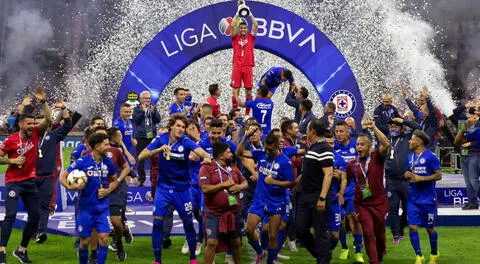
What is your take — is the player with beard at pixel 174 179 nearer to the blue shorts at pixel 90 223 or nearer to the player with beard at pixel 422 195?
the blue shorts at pixel 90 223

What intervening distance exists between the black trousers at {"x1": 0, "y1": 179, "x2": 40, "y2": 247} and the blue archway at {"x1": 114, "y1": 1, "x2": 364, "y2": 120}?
6674 millimetres

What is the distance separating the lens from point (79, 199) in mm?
10469

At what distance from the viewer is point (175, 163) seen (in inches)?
453

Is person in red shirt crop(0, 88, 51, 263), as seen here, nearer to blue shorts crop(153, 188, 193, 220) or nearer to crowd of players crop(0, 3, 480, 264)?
crowd of players crop(0, 3, 480, 264)

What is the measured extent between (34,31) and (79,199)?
148 ft

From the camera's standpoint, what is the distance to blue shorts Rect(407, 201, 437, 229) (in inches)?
464

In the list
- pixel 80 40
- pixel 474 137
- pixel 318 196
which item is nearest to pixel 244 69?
pixel 474 137

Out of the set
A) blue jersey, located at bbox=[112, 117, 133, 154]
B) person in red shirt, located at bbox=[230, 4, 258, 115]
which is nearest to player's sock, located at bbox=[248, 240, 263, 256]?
blue jersey, located at bbox=[112, 117, 133, 154]

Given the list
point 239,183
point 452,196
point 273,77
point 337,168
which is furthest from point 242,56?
point 239,183

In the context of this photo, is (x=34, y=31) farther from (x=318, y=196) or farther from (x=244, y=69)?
(x=318, y=196)

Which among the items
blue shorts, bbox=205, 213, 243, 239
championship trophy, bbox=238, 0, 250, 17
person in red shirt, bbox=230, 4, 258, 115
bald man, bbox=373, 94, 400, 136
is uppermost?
championship trophy, bbox=238, 0, 250, 17

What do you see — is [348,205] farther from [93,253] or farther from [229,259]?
[93,253]

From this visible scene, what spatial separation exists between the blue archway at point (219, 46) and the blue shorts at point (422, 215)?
7124 millimetres

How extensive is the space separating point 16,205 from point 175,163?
2.34 meters
